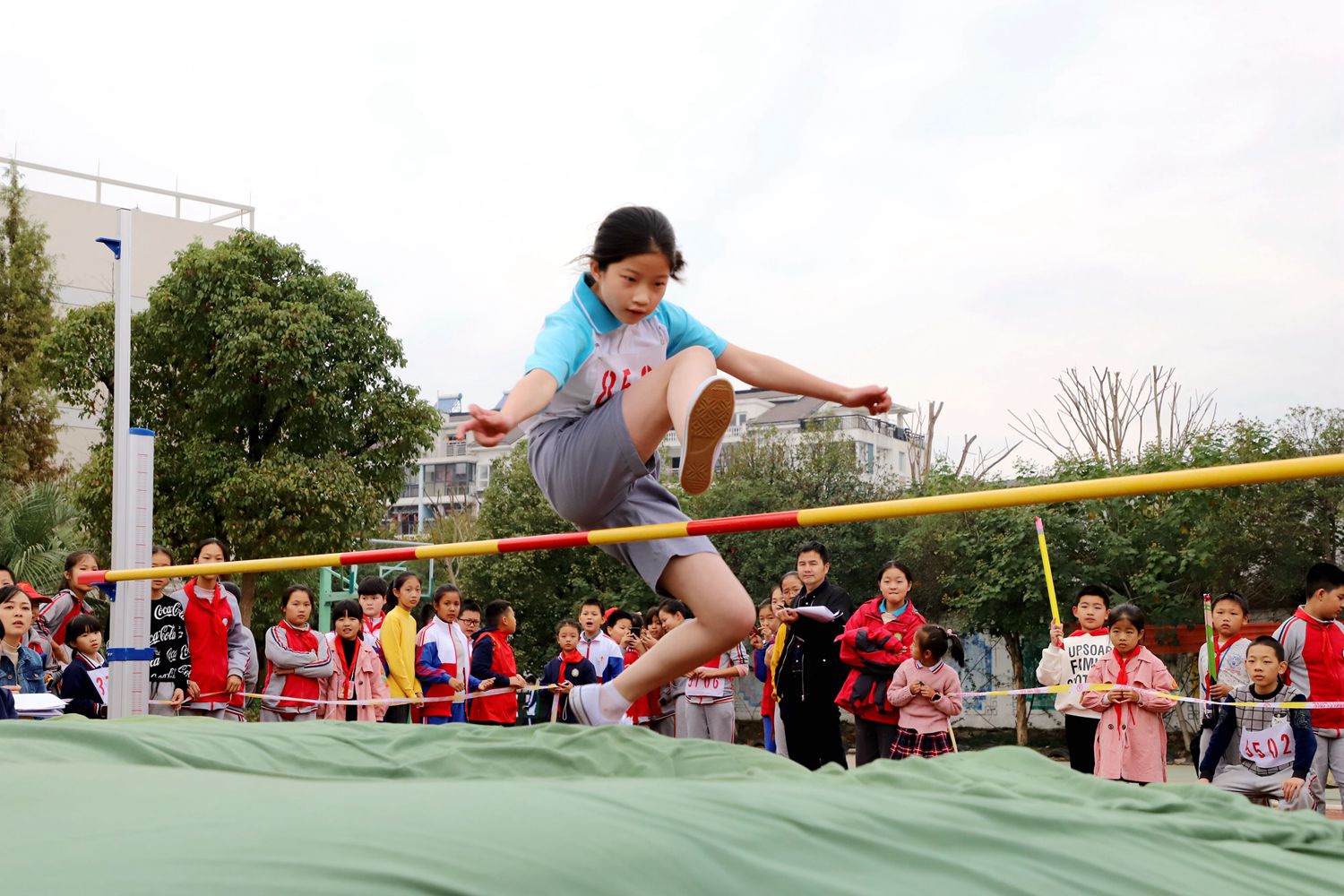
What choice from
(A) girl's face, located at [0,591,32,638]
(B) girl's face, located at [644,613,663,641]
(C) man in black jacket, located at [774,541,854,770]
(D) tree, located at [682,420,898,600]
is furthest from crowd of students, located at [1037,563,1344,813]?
(D) tree, located at [682,420,898,600]

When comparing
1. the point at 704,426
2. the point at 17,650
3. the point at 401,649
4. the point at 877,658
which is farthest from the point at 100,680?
the point at 704,426

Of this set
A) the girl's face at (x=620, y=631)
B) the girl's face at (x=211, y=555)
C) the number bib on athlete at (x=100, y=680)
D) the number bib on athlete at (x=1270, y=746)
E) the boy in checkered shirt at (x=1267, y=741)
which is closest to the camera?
the boy in checkered shirt at (x=1267, y=741)

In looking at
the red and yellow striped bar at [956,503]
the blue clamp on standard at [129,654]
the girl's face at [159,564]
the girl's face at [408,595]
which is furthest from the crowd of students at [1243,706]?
the girl's face at [159,564]

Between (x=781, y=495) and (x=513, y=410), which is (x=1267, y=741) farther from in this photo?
(x=781, y=495)

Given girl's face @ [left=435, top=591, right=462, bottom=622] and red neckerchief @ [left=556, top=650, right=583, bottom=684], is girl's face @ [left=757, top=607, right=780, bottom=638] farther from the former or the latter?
girl's face @ [left=435, top=591, right=462, bottom=622]

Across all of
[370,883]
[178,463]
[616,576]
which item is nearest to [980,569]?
[616,576]

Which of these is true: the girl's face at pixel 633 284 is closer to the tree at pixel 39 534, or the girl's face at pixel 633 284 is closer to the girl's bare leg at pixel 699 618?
the girl's bare leg at pixel 699 618

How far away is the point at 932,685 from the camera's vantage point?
559cm

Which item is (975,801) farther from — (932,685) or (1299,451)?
(1299,451)

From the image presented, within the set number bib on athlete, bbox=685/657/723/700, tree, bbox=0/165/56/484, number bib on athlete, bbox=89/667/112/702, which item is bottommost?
number bib on athlete, bbox=685/657/723/700

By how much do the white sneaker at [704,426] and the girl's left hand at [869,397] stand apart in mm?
408

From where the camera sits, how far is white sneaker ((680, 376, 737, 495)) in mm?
2729

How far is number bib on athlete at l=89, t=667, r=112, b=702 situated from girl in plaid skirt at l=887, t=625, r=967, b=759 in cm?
377

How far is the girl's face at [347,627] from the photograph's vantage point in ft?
24.5
